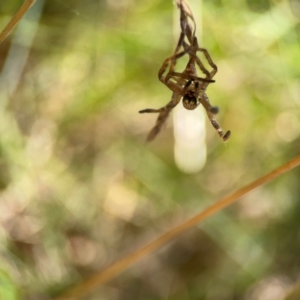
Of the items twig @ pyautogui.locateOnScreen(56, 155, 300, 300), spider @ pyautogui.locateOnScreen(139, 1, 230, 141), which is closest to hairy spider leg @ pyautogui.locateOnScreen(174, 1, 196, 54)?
spider @ pyautogui.locateOnScreen(139, 1, 230, 141)

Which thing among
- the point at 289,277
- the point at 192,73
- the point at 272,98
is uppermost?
the point at 192,73

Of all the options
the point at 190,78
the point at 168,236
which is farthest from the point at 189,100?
the point at 168,236

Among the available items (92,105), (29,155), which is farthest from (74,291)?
(92,105)

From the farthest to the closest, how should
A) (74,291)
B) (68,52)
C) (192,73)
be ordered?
(68,52) → (74,291) → (192,73)

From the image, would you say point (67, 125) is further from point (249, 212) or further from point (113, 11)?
point (249, 212)

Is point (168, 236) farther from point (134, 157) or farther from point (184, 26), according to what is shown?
point (184, 26)

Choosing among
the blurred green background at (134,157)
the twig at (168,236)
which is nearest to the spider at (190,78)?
the twig at (168,236)
